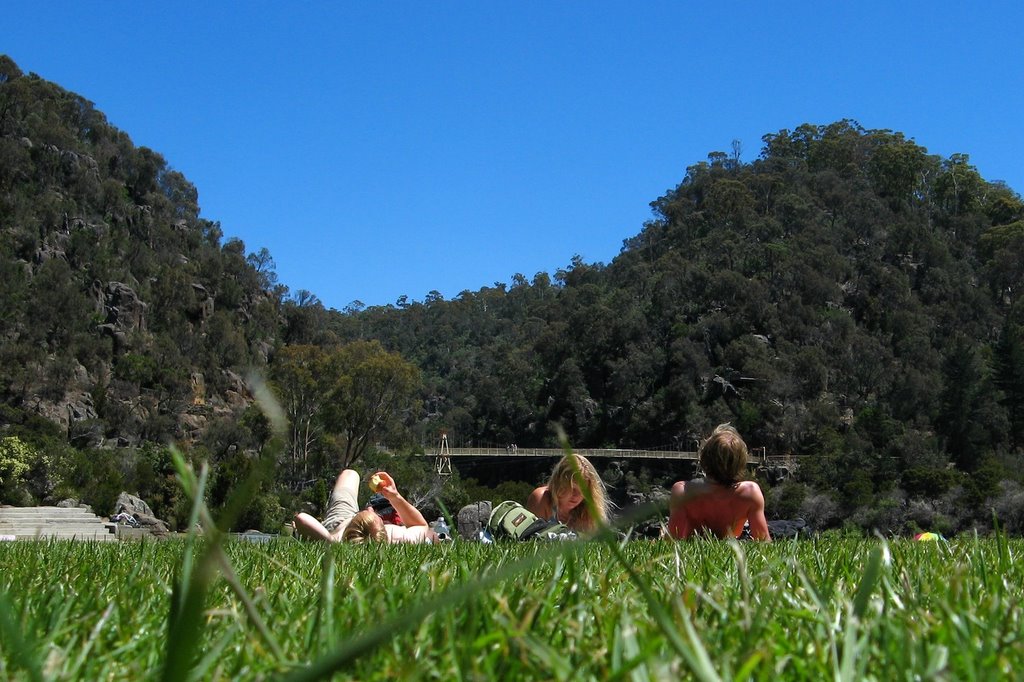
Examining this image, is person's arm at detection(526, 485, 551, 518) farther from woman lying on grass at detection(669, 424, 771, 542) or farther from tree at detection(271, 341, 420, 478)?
tree at detection(271, 341, 420, 478)

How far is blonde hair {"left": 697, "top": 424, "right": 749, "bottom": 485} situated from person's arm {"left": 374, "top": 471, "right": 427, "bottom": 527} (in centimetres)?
225

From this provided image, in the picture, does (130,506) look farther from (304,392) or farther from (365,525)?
(365,525)

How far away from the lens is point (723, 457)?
15.6 feet

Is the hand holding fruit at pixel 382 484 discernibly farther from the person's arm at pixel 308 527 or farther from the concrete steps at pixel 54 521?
the concrete steps at pixel 54 521

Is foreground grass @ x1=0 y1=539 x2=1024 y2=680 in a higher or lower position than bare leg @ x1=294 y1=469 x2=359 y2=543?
higher

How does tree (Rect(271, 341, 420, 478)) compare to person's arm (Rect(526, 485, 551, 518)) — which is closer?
person's arm (Rect(526, 485, 551, 518))

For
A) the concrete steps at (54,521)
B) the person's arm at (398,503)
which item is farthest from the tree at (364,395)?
the person's arm at (398,503)

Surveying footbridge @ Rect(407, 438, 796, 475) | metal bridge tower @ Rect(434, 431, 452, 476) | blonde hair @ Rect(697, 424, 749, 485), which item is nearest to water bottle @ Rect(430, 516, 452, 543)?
blonde hair @ Rect(697, 424, 749, 485)

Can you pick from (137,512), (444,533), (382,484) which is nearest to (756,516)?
(382,484)

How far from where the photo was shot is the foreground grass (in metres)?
0.79

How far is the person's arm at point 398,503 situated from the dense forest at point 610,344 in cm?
2798

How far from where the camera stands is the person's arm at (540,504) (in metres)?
5.51

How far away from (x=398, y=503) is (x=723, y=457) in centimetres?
257

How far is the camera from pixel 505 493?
51375 mm
